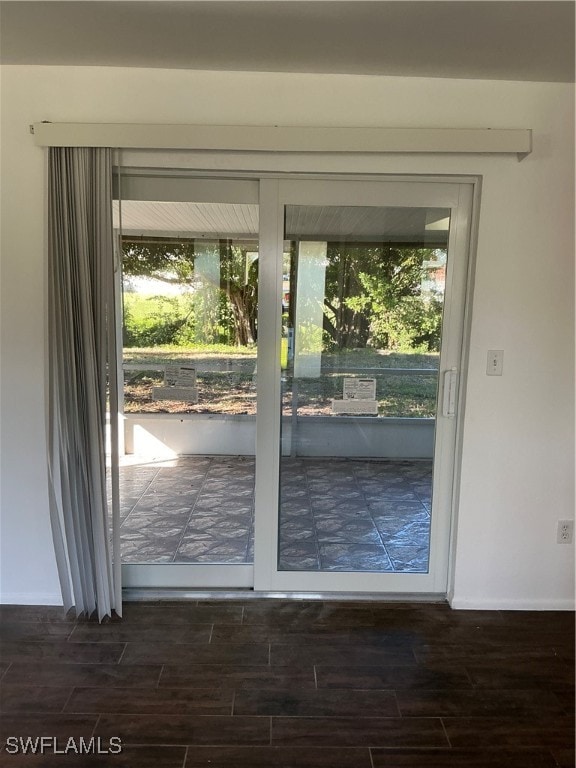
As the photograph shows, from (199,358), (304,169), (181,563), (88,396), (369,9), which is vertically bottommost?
(181,563)

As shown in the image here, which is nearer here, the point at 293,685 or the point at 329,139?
the point at 293,685

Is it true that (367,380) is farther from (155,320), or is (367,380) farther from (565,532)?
(565,532)

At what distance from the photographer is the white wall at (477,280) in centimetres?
215

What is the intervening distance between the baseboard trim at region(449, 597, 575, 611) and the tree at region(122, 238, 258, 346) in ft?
5.77

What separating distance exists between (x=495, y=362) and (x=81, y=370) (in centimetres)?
195

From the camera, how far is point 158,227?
2.48m

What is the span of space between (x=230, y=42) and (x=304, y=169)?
0.57m

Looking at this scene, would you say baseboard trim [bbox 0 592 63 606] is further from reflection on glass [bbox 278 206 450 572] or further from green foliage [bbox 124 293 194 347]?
green foliage [bbox 124 293 194 347]

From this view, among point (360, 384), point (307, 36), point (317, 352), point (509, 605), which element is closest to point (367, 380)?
point (360, 384)

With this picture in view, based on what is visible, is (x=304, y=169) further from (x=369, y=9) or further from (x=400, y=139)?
(x=369, y=9)

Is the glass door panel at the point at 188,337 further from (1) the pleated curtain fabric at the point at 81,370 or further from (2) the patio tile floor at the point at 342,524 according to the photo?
(1) the pleated curtain fabric at the point at 81,370

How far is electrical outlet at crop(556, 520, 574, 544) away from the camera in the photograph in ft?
8.07

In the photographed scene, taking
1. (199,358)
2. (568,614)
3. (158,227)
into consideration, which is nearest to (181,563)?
(199,358)

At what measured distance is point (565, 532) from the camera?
247 cm
